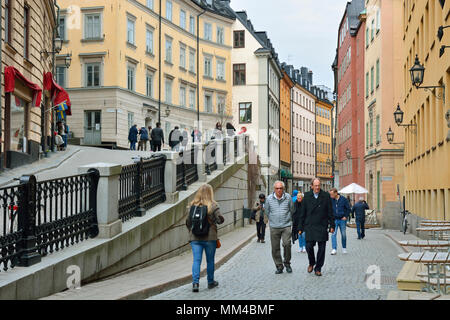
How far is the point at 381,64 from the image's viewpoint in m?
39.0

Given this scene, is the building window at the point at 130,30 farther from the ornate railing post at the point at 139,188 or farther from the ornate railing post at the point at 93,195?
the ornate railing post at the point at 93,195

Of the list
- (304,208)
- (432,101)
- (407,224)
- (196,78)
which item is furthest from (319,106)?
(304,208)

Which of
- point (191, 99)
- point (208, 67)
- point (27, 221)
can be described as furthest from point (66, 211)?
point (208, 67)

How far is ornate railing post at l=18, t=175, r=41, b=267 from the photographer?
817 centimetres

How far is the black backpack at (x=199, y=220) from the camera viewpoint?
386 inches

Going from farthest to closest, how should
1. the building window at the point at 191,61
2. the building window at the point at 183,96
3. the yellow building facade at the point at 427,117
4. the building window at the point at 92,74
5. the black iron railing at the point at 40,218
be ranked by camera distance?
1. the building window at the point at 191,61
2. the building window at the point at 183,96
3. the building window at the point at 92,74
4. the yellow building facade at the point at 427,117
5. the black iron railing at the point at 40,218

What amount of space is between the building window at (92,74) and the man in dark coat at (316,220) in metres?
33.0

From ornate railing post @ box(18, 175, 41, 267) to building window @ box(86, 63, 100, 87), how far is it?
35.9 meters

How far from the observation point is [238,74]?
64500mm

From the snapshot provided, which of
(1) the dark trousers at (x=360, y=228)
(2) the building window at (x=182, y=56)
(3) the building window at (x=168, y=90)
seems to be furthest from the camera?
(2) the building window at (x=182, y=56)

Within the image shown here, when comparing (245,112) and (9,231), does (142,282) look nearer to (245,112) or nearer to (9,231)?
(9,231)

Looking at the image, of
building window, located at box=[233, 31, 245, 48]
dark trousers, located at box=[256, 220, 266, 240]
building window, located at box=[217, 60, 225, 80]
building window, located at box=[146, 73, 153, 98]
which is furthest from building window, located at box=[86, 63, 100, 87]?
dark trousers, located at box=[256, 220, 266, 240]

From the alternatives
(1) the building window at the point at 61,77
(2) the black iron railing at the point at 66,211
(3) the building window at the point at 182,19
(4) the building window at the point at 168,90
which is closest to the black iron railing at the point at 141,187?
(2) the black iron railing at the point at 66,211

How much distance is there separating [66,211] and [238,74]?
5573 centimetres
